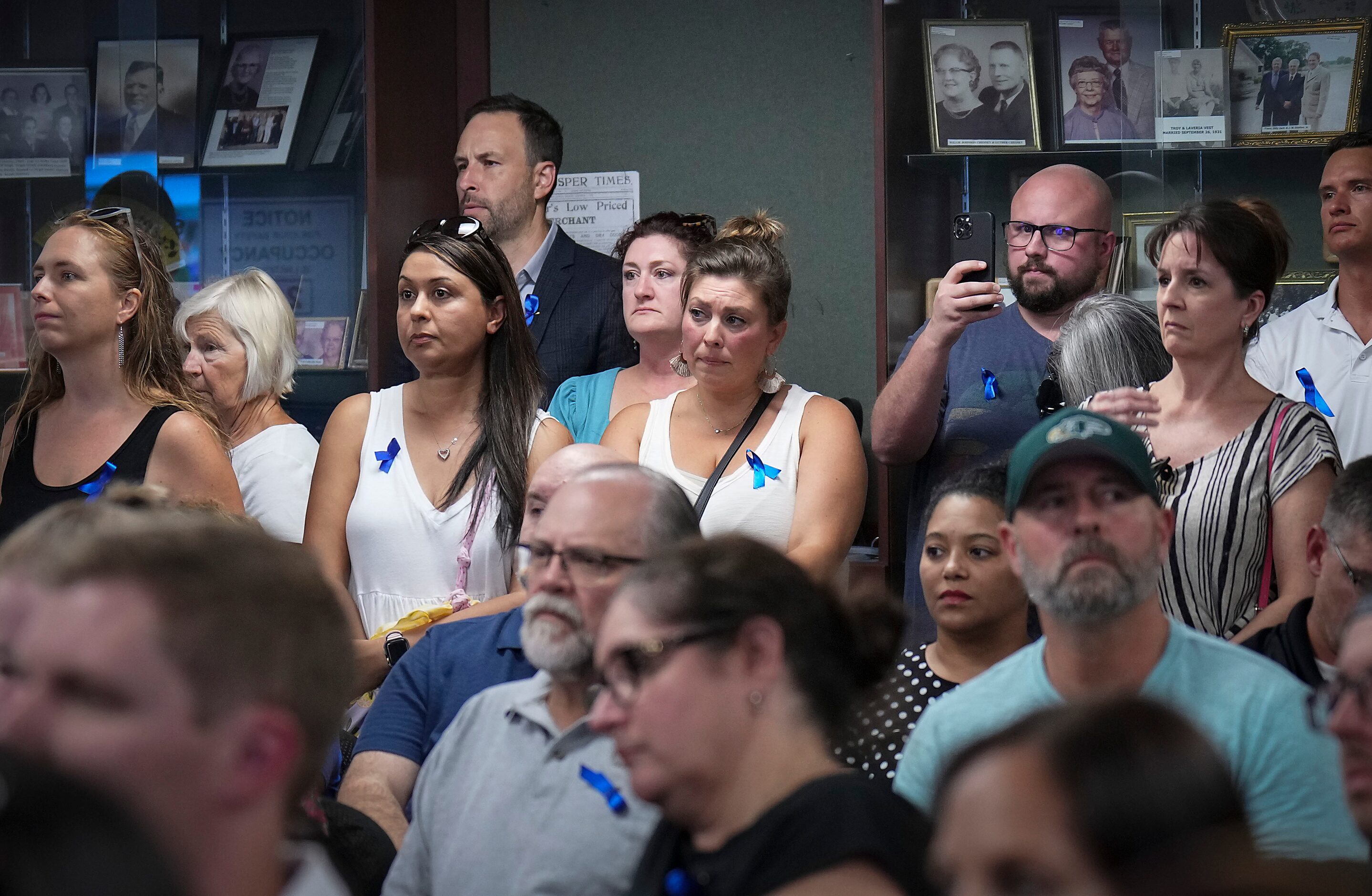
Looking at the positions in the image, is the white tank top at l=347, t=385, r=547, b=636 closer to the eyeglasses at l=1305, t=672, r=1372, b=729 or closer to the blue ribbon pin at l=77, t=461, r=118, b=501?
the blue ribbon pin at l=77, t=461, r=118, b=501

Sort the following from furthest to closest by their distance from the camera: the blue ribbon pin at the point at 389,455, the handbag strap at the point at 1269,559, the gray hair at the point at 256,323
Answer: the gray hair at the point at 256,323 < the blue ribbon pin at the point at 389,455 < the handbag strap at the point at 1269,559

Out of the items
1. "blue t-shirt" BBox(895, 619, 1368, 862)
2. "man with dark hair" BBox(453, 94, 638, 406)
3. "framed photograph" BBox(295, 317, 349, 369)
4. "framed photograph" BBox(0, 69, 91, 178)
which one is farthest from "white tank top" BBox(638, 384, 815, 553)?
"framed photograph" BBox(0, 69, 91, 178)

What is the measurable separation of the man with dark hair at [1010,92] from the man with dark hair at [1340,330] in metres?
0.71

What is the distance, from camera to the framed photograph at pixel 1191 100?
139 inches

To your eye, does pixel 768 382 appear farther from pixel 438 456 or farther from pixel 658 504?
pixel 658 504

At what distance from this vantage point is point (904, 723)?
94.8 inches

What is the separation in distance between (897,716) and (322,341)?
2.54 metres

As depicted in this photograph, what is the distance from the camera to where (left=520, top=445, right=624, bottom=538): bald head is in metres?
2.55

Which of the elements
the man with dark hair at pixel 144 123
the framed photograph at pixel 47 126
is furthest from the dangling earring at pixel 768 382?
the framed photograph at pixel 47 126

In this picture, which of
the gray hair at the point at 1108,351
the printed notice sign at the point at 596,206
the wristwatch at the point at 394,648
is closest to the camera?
the wristwatch at the point at 394,648

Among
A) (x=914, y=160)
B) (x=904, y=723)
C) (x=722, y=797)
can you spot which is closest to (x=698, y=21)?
(x=914, y=160)

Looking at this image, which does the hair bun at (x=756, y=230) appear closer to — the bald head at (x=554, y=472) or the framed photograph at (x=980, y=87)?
the framed photograph at (x=980, y=87)

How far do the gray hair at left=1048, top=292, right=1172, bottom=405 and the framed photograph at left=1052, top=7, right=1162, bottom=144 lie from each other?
0.77 meters

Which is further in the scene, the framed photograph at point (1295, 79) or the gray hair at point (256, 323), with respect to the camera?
the gray hair at point (256, 323)
